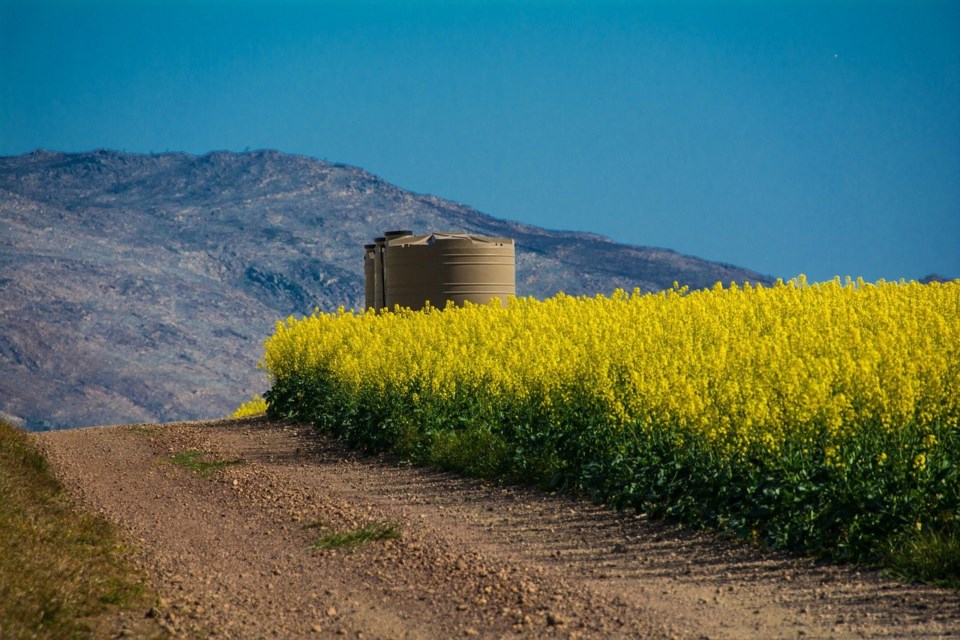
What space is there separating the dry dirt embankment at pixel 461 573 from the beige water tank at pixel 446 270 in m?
9.32

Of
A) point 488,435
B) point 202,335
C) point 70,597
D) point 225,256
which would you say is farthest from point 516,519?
point 225,256

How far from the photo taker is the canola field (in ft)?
27.6

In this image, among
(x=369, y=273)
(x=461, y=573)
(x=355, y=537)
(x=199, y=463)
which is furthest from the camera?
(x=369, y=273)

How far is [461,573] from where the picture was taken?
834cm

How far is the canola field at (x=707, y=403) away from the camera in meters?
8.42

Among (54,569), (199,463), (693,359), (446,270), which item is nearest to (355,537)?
(54,569)

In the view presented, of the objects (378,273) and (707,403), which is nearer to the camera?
(707,403)

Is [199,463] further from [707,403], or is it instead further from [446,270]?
[446,270]

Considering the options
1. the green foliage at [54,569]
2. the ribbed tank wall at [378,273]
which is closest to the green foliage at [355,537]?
the green foliage at [54,569]

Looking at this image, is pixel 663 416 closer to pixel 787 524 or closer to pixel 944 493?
pixel 787 524

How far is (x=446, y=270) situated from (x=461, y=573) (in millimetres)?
13918

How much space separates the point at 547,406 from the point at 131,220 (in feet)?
478

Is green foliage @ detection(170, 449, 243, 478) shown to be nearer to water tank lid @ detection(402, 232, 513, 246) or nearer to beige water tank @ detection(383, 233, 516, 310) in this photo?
beige water tank @ detection(383, 233, 516, 310)

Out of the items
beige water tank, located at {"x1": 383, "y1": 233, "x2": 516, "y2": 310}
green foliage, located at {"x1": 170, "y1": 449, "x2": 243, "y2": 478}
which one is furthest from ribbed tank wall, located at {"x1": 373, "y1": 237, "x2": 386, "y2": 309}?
green foliage, located at {"x1": 170, "y1": 449, "x2": 243, "y2": 478}
